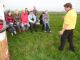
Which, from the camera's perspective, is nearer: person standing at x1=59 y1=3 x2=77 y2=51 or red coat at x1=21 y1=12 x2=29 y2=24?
person standing at x1=59 y1=3 x2=77 y2=51

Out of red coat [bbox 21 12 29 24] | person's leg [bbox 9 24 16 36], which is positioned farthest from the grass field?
red coat [bbox 21 12 29 24]

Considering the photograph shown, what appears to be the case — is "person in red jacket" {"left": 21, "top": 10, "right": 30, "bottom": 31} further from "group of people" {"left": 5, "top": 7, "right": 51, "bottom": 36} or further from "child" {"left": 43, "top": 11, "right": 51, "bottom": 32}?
"child" {"left": 43, "top": 11, "right": 51, "bottom": 32}

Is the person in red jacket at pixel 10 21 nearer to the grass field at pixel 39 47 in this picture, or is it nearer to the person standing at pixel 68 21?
the grass field at pixel 39 47

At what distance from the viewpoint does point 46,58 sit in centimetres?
1138

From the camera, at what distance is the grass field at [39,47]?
11516mm

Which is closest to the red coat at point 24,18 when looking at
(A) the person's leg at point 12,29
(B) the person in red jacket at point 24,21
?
→ (B) the person in red jacket at point 24,21

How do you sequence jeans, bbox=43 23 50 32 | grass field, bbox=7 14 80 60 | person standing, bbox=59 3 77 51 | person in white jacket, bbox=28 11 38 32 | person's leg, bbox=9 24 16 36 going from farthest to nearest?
person in white jacket, bbox=28 11 38 32 < jeans, bbox=43 23 50 32 < person's leg, bbox=9 24 16 36 < grass field, bbox=7 14 80 60 < person standing, bbox=59 3 77 51

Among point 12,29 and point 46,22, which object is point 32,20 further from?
point 12,29

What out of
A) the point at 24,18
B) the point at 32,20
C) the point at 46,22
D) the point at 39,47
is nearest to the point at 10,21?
the point at 24,18

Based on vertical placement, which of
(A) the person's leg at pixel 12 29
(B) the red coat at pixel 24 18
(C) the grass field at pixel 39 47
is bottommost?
(C) the grass field at pixel 39 47

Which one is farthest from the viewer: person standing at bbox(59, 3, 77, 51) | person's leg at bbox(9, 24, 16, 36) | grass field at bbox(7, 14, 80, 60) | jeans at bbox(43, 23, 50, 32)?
jeans at bbox(43, 23, 50, 32)

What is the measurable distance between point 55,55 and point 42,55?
472 millimetres

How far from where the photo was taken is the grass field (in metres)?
11.5

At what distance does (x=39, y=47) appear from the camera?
12.7 meters
